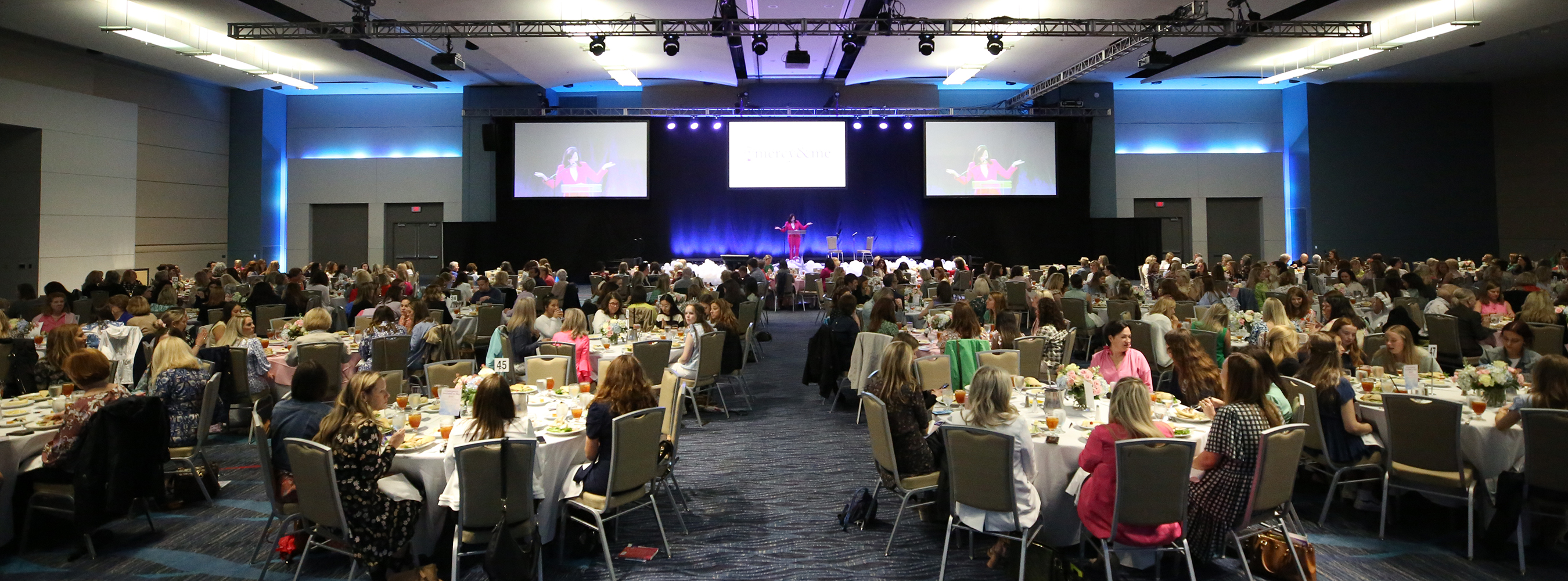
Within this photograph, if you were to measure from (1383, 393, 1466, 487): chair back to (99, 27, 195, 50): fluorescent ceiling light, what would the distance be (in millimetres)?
16315

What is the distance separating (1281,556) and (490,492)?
12.1 feet

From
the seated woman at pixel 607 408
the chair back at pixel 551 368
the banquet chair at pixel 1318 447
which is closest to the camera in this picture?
the seated woman at pixel 607 408

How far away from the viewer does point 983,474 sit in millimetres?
4188

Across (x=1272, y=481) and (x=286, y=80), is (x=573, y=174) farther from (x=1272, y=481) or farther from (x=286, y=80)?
(x=1272, y=481)

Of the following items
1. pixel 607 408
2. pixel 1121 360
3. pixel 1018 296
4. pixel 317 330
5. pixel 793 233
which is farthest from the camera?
pixel 793 233

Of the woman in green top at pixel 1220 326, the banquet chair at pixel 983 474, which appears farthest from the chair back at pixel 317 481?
the woman in green top at pixel 1220 326

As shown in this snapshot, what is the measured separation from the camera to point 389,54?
59.5 ft

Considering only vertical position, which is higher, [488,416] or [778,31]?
[778,31]

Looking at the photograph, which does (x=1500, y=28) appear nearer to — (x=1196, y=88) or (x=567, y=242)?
(x=1196, y=88)

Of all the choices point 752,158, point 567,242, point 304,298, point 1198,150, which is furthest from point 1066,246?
point 304,298

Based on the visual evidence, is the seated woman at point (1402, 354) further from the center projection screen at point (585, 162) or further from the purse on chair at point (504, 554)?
the center projection screen at point (585, 162)

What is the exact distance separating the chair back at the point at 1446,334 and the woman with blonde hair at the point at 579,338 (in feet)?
24.9

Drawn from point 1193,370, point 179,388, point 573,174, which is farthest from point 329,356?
point 573,174

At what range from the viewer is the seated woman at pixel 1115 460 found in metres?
3.96
